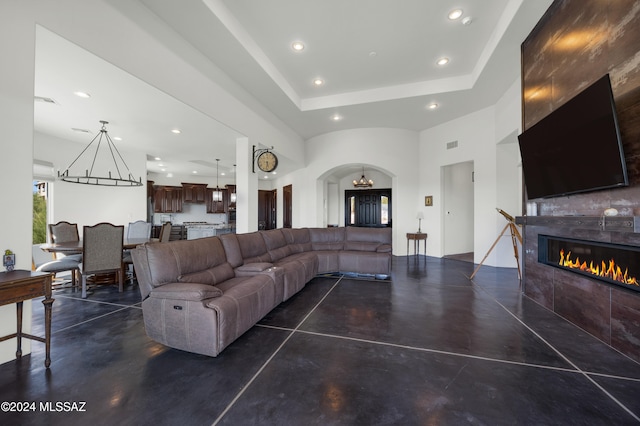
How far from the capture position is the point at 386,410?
1.49 m

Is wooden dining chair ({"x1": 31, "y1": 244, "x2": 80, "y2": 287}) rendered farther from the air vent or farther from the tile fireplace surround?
the tile fireplace surround

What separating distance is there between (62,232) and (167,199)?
16.9 feet

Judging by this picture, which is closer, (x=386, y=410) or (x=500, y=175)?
(x=386, y=410)

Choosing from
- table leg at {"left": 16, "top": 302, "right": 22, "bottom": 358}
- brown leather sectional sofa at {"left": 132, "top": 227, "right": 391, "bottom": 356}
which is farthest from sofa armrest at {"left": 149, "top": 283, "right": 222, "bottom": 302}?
table leg at {"left": 16, "top": 302, "right": 22, "bottom": 358}

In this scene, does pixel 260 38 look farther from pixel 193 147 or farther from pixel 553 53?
pixel 553 53

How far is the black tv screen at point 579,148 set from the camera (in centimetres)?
205

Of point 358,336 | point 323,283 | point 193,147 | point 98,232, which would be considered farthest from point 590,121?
point 193,147

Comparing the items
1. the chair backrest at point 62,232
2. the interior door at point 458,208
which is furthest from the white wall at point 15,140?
the interior door at point 458,208

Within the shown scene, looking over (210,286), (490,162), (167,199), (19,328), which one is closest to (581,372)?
(210,286)

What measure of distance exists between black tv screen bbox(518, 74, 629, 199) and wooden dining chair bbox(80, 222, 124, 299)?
19.0 feet

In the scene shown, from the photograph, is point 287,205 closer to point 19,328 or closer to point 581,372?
point 19,328

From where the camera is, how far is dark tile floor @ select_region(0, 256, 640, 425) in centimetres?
147

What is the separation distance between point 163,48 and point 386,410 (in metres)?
4.37

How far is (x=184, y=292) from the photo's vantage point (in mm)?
2072
